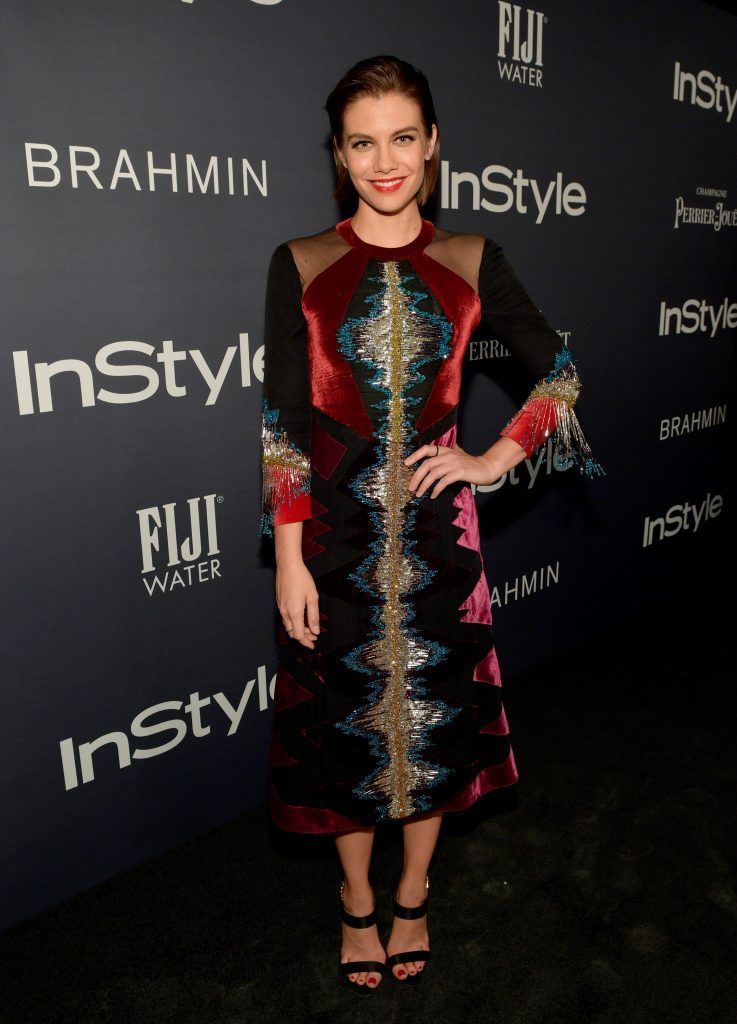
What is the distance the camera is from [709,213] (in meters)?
3.32

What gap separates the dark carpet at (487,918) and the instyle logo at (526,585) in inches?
20.1

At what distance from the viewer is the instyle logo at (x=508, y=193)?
242 cm

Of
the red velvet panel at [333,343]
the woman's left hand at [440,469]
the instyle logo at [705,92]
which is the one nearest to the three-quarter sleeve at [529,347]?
the woman's left hand at [440,469]

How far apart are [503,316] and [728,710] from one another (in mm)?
1841

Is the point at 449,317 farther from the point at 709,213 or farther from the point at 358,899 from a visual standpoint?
the point at 709,213

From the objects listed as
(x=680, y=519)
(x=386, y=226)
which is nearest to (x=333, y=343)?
(x=386, y=226)

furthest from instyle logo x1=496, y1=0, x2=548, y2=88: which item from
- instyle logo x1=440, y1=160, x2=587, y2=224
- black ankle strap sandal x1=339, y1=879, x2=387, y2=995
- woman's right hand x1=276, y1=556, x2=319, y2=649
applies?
black ankle strap sandal x1=339, y1=879, x2=387, y2=995

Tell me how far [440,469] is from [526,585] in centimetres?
157

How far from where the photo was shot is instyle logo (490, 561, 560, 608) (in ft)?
9.73

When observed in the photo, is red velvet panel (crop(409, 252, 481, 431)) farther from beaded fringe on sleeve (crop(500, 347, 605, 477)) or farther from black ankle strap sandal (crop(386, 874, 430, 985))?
black ankle strap sandal (crop(386, 874, 430, 985))

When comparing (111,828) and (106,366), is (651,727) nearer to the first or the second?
(111,828)

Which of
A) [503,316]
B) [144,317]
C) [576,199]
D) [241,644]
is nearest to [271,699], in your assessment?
[241,644]

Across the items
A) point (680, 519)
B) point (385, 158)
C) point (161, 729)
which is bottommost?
point (161, 729)

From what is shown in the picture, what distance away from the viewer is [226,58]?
1.87 metres
